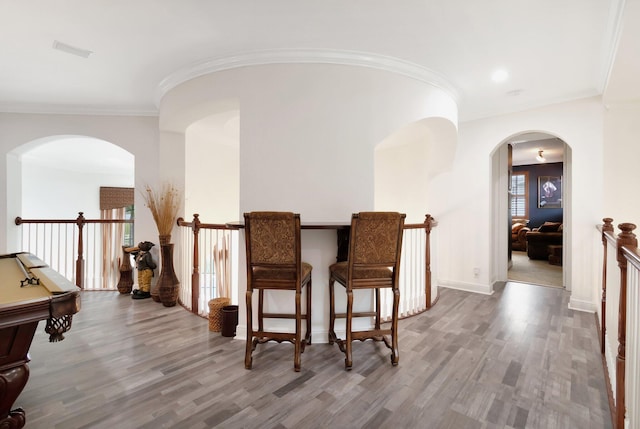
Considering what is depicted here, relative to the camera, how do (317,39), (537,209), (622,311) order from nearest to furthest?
(622,311)
(317,39)
(537,209)

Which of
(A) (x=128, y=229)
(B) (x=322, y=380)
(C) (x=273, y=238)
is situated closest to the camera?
(B) (x=322, y=380)

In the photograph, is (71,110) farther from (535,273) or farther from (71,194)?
(535,273)

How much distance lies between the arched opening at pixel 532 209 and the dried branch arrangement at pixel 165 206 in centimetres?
465

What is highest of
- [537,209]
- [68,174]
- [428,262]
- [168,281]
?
[68,174]

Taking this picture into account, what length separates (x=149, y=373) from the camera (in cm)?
226

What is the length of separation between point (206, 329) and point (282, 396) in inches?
56.4

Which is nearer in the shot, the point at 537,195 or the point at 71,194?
the point at 71,194

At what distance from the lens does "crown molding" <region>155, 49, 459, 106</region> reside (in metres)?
2.86

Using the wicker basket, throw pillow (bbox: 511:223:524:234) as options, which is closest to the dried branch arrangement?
the wicker basket

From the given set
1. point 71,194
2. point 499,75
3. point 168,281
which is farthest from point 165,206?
point 71,194

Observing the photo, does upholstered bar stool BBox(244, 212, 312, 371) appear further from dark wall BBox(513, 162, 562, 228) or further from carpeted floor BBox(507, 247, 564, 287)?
dark wall BBox(513, 162, 562, 228)

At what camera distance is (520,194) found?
9.80 m

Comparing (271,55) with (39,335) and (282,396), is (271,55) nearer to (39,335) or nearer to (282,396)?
(282,396)

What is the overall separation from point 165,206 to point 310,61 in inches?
99.2
